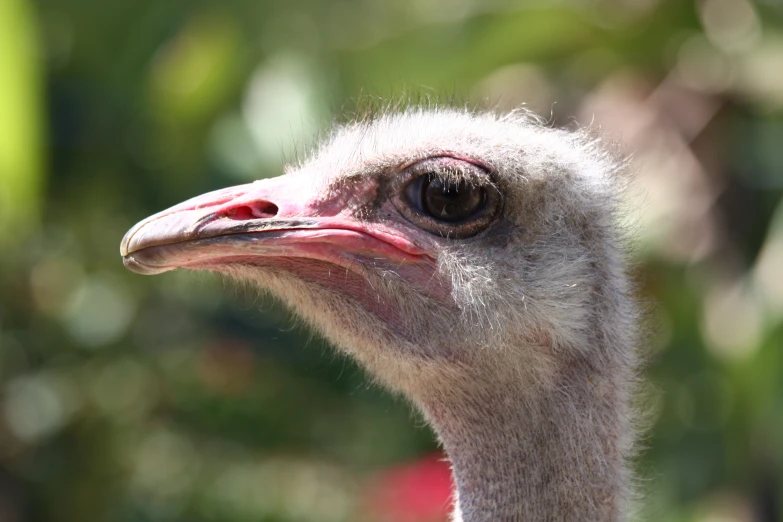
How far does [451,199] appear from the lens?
2.05 m

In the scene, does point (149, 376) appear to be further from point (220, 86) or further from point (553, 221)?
point (553, 221)

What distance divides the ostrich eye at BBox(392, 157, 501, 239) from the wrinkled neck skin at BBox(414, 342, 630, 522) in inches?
10.9

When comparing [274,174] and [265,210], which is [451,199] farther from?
[274,174]

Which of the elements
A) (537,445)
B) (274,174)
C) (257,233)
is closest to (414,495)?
(274,174)

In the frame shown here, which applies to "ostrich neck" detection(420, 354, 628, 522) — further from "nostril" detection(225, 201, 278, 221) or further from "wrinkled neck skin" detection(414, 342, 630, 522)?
"nostril" detection(225, 201, 278, 221)

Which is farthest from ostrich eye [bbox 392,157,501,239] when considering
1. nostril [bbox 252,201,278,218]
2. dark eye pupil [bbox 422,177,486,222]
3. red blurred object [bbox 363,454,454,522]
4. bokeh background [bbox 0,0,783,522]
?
bokeh background [bbox 0,0,783,522]

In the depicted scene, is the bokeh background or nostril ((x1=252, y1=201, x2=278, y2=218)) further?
the bokeh background

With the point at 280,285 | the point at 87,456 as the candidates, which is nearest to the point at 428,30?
the point at 87,456

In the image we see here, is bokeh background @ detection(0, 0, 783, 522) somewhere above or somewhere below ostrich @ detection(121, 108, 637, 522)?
above

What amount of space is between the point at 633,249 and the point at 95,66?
182 inches

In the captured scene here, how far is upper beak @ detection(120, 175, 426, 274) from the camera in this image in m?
1.90

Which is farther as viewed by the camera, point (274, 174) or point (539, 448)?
point (274, 174)

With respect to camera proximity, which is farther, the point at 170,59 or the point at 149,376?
the point at 149,376

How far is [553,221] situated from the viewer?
6.89 feet
